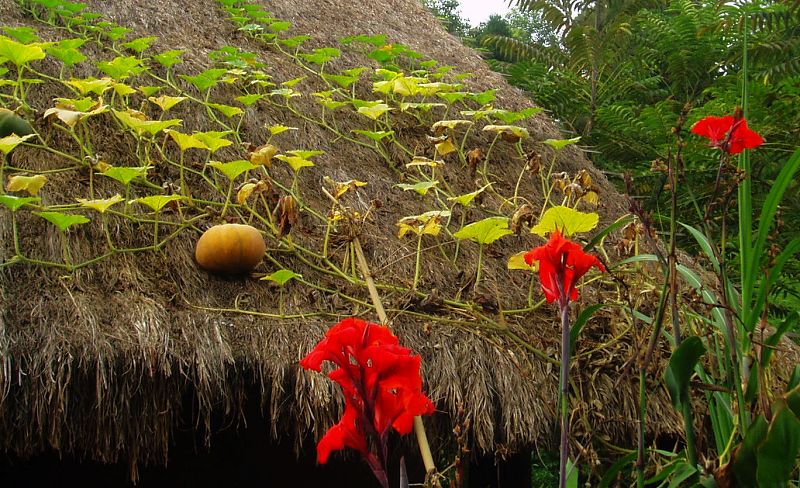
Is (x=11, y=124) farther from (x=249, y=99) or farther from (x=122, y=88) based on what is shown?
(x=249, y=99)

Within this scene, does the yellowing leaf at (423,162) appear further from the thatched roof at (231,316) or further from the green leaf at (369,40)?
the green leaf at (369,40)

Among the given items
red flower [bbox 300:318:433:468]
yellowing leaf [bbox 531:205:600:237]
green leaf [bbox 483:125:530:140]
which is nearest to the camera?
red flower [bbox 300:318:433:468]

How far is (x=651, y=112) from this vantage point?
474cm

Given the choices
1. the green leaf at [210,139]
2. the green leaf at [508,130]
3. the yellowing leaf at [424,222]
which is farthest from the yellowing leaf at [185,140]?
the green leaf at [508,130]

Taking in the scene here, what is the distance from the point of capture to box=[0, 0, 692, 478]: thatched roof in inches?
74.7

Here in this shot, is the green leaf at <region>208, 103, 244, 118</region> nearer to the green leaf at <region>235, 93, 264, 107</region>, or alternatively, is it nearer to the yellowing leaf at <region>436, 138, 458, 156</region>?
the green leaf at <region>235, 93, 264, 107</region>

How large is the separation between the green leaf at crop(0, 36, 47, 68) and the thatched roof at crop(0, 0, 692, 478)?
0.63 ft

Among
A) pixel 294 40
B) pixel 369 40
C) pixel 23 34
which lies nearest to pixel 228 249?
pixel 23 34

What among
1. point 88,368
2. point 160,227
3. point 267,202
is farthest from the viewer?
point 267,202

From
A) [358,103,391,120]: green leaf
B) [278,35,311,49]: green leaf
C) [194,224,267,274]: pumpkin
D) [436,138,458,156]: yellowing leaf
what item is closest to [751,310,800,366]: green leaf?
[194,224,267,274]: pumpkin

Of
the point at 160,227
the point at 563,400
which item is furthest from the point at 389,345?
the point at 160,227

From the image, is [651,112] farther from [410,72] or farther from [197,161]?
[197,161]

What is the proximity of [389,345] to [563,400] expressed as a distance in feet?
0.69

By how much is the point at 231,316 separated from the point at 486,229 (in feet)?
2.77
